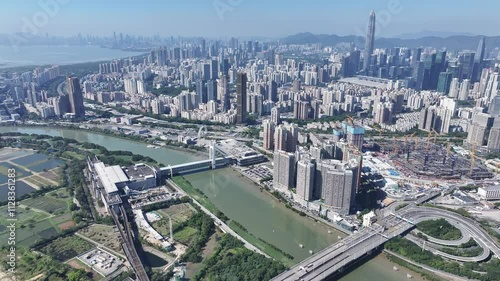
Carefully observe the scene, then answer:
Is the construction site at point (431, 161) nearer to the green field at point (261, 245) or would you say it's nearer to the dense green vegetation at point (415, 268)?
the dense green vegetation at point (415, 268)

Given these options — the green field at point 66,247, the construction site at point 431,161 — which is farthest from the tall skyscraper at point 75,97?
the construction site at point 431,161

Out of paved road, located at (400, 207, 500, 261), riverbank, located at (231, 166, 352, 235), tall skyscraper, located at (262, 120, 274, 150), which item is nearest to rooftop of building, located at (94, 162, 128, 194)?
riverbank, located at (231, 166, 352, 235)

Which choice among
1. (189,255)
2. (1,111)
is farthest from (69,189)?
(1,111)

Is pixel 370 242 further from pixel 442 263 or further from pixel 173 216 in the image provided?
pixel 173 216

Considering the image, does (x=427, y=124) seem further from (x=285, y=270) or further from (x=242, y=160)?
(x=285, y=270)

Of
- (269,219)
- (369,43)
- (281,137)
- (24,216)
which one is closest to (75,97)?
(24,216)
